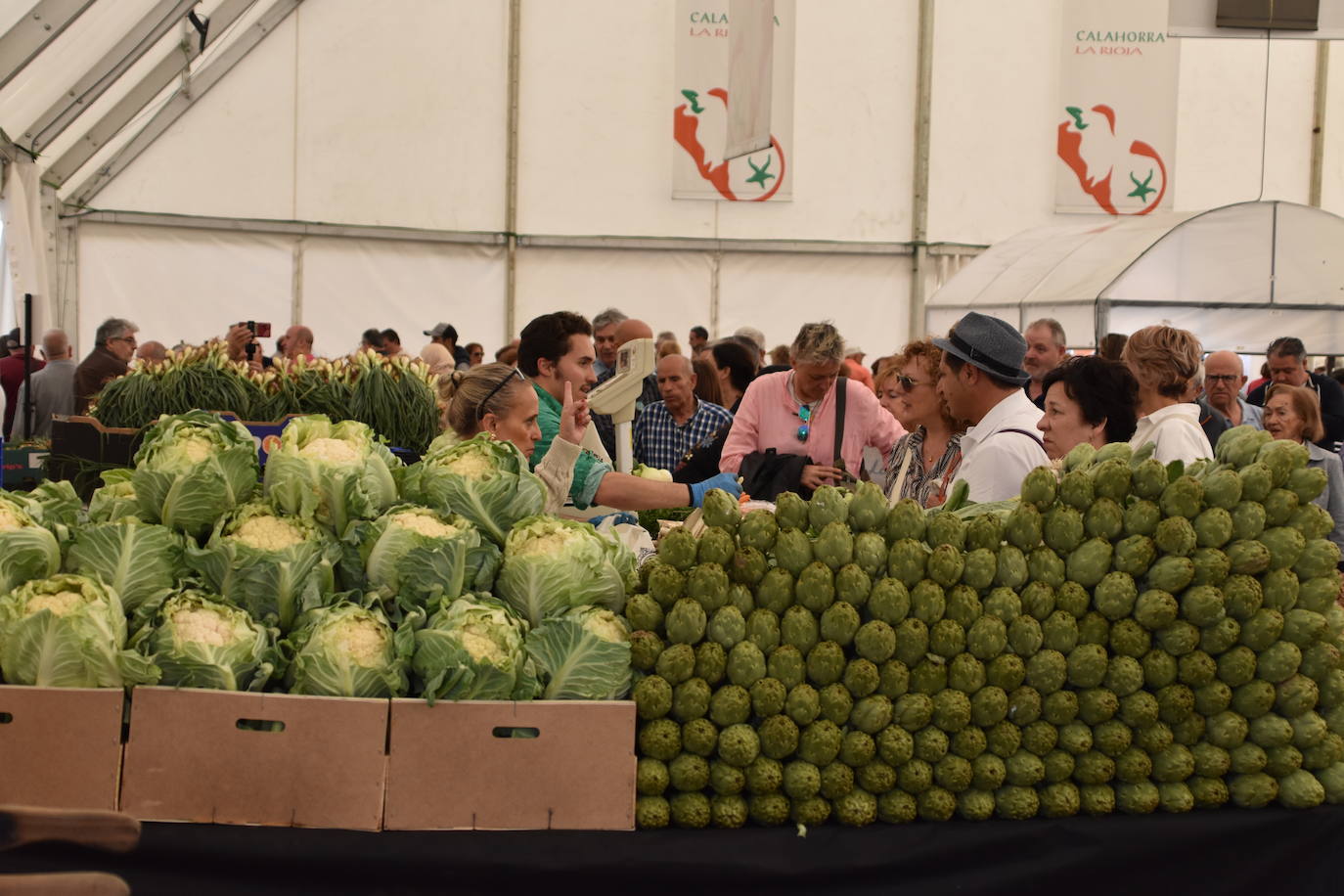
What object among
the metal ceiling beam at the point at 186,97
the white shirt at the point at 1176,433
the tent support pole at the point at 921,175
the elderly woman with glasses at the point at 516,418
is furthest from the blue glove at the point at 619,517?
the tent support pole at the point at 921,175

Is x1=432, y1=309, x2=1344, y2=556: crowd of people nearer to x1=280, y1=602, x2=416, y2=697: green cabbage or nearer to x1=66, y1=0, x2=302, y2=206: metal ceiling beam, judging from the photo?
x1=280, y1=602, x2=416, y2=697: green cabbage

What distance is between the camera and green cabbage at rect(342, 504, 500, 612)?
2182mm

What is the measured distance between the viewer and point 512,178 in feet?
45.8

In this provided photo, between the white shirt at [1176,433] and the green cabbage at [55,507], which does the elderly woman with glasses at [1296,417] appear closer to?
the white shirt at [1176,433]

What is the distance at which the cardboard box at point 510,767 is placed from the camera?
2.04m

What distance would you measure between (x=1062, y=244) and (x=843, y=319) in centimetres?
415

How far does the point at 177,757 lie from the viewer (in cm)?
203

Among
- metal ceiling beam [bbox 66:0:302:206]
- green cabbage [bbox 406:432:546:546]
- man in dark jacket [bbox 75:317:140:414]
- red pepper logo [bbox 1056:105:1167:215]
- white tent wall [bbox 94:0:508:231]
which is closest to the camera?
green cabbage [bbox 406:432:546:546]

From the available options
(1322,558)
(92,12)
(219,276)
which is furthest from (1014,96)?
(1322,558)

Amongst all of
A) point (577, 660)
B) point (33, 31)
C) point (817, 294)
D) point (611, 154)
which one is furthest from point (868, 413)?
point (611, 154)

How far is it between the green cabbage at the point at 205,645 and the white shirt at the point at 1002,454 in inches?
72.7

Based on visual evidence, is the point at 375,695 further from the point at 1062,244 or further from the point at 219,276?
the point at 219,276

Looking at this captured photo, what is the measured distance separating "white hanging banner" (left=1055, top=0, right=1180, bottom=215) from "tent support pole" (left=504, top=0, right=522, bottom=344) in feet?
19.5

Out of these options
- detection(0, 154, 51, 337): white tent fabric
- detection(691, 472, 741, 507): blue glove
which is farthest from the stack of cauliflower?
detection(0, 154, 51, 337): white tent fabric
